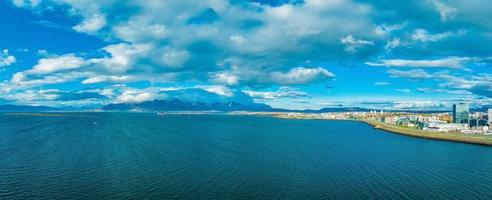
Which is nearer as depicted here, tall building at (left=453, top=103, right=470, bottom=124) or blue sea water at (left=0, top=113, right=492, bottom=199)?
blue sea water at (left=0, top=113, right=492, bottom=199)

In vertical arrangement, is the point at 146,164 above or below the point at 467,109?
below

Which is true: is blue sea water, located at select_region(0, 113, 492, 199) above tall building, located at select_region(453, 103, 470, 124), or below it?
below

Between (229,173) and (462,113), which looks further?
(462,113)

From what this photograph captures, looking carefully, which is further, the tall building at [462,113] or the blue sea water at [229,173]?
the tall building at [462,113]

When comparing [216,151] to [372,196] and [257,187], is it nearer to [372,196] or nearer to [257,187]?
[257,187]

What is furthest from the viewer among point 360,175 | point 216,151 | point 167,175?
point 216,151

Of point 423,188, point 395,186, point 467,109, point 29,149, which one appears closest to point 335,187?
point 395,186

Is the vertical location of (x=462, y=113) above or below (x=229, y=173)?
above

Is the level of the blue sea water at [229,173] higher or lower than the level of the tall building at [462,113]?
lower

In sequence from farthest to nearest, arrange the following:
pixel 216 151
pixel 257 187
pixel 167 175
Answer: pixel 216 151, pixel 167 175, pixel 257 187

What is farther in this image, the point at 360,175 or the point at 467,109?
the point at 467,109
